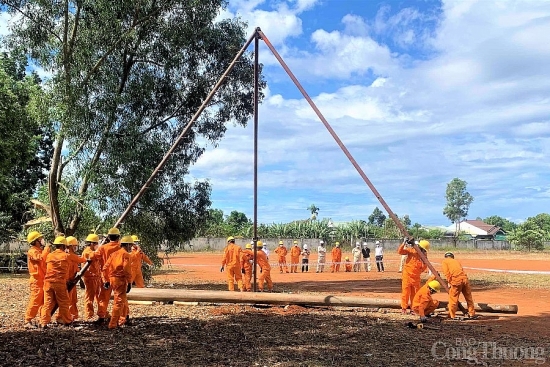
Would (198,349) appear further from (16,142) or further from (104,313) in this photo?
(16,142)

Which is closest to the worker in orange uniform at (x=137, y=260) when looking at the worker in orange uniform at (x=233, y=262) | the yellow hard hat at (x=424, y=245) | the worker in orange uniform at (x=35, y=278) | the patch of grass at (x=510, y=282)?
the worker in orange uniform at (x=35, y=278)

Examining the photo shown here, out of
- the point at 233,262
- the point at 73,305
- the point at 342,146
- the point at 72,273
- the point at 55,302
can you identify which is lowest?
the point at 73,305

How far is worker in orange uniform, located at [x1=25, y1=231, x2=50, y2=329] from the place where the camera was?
10.8 meters

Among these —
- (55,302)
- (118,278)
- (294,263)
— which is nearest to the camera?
(118,278)

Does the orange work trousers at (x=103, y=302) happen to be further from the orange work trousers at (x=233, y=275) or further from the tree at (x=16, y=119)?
the orange work trousers at (x=233, y=275)

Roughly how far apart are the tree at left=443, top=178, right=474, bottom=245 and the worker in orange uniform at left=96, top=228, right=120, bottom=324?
334 feet

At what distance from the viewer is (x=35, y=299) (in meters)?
10.8

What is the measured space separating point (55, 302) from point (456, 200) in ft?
341

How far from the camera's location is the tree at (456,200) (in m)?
105

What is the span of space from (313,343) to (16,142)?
10113 millimetres

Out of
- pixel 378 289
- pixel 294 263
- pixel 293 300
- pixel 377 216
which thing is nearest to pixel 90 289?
pixel 293 300

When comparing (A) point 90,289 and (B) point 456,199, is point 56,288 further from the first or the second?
(B) point 456,199

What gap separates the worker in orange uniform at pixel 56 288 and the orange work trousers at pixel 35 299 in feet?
1.10

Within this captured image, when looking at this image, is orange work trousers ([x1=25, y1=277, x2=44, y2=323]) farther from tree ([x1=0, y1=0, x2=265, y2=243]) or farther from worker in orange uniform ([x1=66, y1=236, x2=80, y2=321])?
tree ([x1=0, y1=0, x2=265, y2=243])
